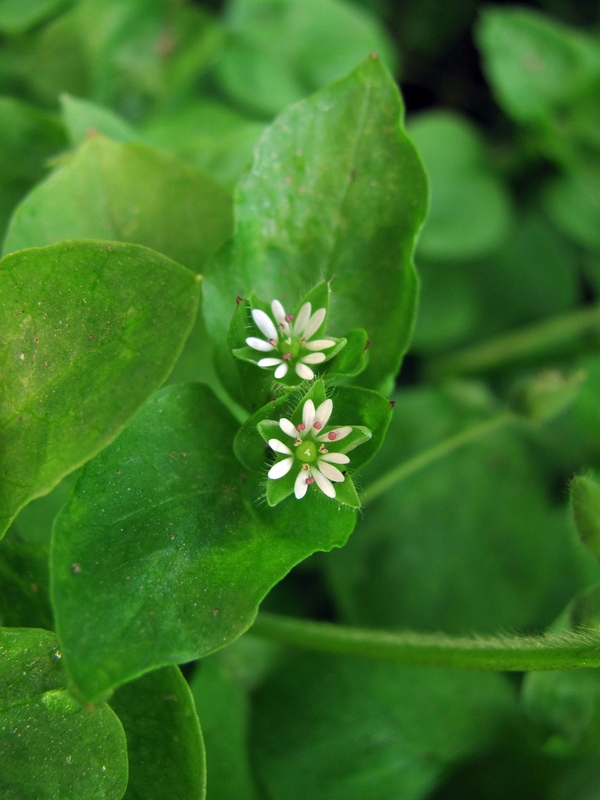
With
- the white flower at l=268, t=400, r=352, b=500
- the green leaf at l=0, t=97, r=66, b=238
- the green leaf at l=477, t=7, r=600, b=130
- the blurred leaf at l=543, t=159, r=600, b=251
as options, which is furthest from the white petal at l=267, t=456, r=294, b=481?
the green leaf at l=477, t=7, r=600, b=130

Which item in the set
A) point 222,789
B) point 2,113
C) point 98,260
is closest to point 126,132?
point 2,113

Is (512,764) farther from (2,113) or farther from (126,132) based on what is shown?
(2,113)

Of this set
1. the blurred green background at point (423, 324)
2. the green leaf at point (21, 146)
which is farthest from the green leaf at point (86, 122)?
the green leaf at point (21, 146)

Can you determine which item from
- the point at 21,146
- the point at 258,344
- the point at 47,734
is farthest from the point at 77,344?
the point at 21,146

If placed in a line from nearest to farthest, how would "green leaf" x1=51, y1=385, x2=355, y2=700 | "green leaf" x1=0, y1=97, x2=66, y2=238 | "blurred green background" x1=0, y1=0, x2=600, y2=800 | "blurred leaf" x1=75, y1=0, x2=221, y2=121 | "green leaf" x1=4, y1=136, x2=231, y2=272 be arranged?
1. "green leaf" x1=51, y1=385, x2=355, y2=700
2. "green leaf" x1=4, y1=136, x2=231, y2=272
3. "blurred green background" x1=0, y1=0, x2=600, y2=800
4. "green leaf" x1=0, y1=97, x2=66, y2=238
5. "blurred leaf" x1=75, y1=0, x2=221, y2=121

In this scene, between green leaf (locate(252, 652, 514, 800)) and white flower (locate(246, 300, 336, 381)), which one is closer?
white flower (locate(246, 300, 336, 381))

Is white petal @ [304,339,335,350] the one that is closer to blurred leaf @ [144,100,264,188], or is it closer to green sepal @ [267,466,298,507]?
green sepal @ [267,466,298,507]
